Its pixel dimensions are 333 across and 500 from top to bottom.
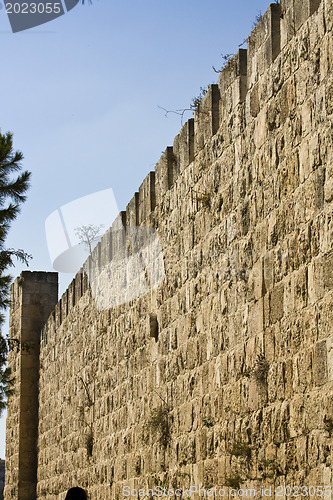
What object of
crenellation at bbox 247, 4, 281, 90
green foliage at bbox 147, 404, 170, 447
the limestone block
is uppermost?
crenellation at bbox 247, 4, 281, 90

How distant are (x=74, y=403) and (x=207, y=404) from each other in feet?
18.7

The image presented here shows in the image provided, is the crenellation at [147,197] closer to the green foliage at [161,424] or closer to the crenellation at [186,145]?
the crenellation at [186,145]

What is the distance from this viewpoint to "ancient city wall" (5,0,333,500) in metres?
4.94

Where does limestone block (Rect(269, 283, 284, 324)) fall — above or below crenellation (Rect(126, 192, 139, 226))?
below

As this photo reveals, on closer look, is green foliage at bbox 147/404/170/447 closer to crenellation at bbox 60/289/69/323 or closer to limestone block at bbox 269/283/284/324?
limestone block at bbox 269/283/284/324

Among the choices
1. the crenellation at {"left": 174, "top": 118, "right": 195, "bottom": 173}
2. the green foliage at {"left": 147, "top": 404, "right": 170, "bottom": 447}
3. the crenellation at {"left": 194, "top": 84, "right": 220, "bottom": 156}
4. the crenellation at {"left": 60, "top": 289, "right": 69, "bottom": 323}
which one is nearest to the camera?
the crenellation at {"left": 194, "top": 84, "right": 220, "bottom": 156}

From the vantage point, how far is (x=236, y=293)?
6.19m

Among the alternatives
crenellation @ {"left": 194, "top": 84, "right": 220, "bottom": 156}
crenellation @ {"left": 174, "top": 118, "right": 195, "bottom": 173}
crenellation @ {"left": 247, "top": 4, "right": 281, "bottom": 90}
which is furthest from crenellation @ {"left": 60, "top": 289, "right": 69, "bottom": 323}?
crenellation @ {"left": 247, "top": 4, "right": 281, "bottom": 90}

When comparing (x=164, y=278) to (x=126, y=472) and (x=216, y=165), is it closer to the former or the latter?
(x=216, y=165)

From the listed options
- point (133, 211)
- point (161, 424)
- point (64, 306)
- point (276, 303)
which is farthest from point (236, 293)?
point (64, 306)

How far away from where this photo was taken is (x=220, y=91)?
700 cm

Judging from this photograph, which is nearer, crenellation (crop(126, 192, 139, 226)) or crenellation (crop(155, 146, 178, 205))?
crenellation (crop(155, 146, 178, 205))

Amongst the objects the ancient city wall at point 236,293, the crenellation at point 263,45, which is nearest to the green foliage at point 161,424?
the ancient city wall at point 236,293

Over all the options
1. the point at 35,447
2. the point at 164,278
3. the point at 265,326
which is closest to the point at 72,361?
the point at 35,447
